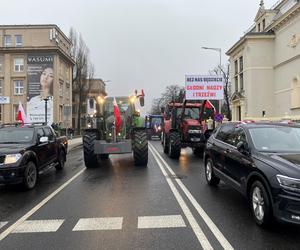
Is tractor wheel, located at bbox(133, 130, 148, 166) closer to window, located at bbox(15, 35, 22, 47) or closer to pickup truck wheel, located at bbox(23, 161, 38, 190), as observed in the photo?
pickup truck wheel, located at bbox(23, 161, 38, 190)

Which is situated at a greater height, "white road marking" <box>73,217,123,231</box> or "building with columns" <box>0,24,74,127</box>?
"building with columns" <box>0,24,74,127</box>

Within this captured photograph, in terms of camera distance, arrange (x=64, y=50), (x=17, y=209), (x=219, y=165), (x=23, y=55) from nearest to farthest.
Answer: (x=17, y=209)
(x=219, y=165)
(x=23, y=55)
(x=64, y=50)

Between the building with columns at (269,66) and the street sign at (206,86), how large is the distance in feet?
86.0

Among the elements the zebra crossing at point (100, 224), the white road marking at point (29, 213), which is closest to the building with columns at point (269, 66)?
the white road marking at point (29, 213)

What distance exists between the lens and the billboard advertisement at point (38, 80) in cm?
5165

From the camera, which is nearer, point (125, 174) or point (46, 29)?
point (125, 174)

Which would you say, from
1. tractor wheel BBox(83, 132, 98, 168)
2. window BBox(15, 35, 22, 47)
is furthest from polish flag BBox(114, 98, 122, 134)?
window BBox(15, 35, 22, 47)

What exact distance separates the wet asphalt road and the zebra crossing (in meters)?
0.02

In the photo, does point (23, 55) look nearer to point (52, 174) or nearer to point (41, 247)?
point (52, 174)

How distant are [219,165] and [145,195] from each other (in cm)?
181

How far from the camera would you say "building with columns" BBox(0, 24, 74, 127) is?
5197cm

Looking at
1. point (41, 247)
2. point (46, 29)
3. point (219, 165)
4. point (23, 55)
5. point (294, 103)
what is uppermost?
point (46, 29)

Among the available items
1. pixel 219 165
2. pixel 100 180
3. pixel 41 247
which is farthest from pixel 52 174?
pixel 41 247

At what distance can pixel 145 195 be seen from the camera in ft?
28.8
